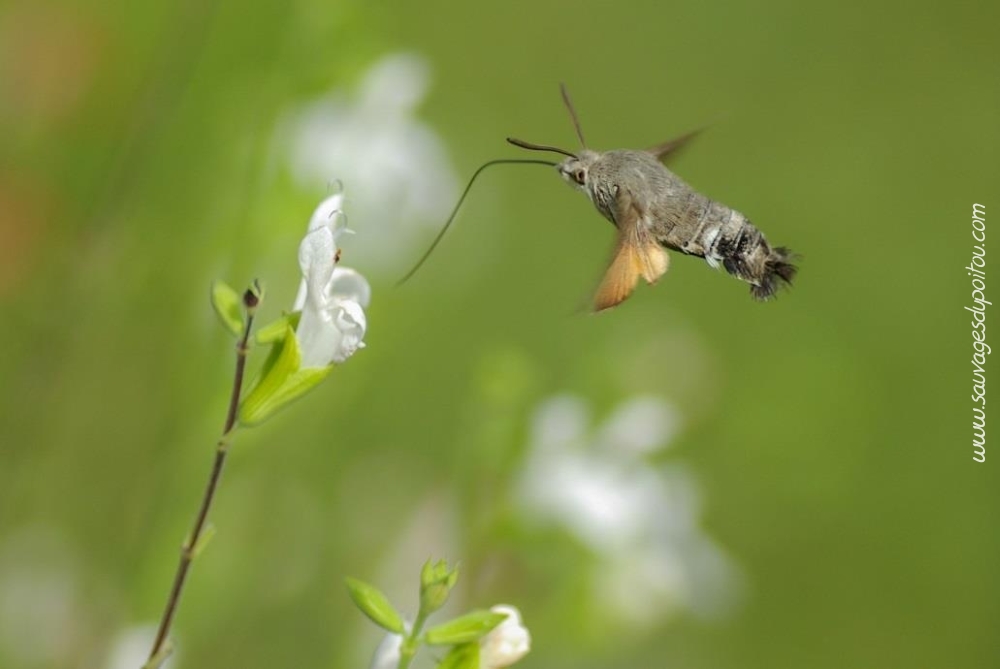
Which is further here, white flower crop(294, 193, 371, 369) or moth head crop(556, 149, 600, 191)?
moth head crop(556, 149, 600, 191)

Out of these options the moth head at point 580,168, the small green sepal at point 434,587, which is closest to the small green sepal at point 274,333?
the small green sepal at point 434,587

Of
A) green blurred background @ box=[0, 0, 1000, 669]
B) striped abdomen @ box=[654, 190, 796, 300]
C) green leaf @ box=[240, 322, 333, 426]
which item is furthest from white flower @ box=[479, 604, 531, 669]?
green blurred background @ box=[0, 0, 1000, 669]

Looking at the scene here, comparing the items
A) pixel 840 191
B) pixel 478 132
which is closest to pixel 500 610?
pixel 478 132

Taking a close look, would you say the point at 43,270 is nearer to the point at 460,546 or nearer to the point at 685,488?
the point at 460,546

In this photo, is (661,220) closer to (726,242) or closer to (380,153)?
(726,242)

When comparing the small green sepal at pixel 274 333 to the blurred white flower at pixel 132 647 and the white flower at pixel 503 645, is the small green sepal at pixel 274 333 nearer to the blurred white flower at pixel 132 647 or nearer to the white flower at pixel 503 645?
the white flower at pixel 503 645

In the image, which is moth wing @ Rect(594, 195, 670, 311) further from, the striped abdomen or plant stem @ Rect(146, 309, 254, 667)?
plant stem @ Rect(146, 309, 254, 667)

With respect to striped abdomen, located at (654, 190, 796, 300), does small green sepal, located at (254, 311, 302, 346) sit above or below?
below
